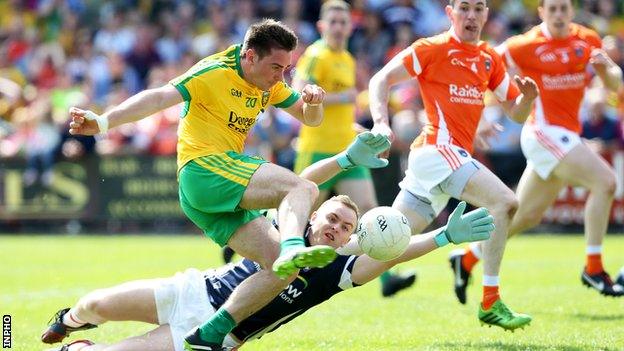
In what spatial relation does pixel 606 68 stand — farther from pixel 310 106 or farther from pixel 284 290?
pixel 284 290

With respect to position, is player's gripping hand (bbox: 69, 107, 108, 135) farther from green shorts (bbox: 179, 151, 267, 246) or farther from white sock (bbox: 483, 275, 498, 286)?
white sock (bbox: 483, 275, 498, 286)

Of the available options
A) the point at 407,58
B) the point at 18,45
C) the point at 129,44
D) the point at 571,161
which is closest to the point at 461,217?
the point at 407,58

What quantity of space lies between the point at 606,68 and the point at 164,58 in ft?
47.3

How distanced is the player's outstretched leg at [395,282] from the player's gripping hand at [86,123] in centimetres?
493

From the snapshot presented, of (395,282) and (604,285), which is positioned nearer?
(604,285)

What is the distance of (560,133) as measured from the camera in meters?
10.9

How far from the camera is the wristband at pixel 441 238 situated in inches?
281

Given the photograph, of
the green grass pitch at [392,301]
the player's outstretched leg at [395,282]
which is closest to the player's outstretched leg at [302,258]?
the green grass pitch at [392,301]

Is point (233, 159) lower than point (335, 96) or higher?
higher

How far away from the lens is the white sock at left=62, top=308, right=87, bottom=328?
7.55 m

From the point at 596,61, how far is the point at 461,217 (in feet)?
13.9

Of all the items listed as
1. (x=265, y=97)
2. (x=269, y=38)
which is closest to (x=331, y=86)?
(x=265, y=97)

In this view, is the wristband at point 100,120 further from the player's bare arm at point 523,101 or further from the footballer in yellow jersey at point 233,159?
the player's bare arm at point 523,101

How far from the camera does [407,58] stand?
9.46 meters
